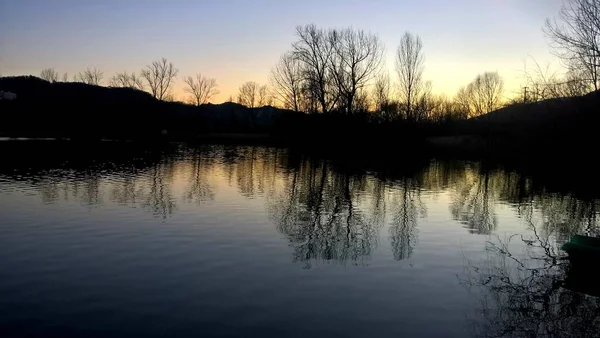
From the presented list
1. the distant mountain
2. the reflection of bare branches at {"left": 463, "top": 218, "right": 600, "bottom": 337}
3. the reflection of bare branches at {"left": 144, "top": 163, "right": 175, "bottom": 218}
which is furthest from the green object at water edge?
the distant mountain

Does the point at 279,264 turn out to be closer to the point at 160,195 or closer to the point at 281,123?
the point at 160,195

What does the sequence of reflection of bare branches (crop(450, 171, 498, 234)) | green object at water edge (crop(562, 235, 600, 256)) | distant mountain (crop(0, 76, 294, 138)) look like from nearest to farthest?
1. green object at water edge (crop(562, 235, 600, 256))
2. reflection of bare branches (crop(450, 171, 498, 234))
3. distant mountain (crop(0, 76, 294, 138))

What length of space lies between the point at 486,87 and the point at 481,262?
9114 centimetres

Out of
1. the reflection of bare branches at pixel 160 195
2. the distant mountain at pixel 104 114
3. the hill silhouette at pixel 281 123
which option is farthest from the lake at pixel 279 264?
the distant mountain at pixel 104 114

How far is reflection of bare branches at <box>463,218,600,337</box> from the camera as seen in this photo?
791 cm

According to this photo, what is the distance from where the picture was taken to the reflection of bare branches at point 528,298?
791 centimetres

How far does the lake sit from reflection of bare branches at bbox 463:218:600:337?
0.04 meters

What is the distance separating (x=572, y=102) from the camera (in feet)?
86.0

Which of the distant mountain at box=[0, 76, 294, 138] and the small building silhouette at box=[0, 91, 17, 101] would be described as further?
the small building silhouette at box=[0, 91, 17, 101]

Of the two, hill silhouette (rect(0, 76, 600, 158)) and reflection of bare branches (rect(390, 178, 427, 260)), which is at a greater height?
hill silhouette (rect(0, 76, 600, 158))

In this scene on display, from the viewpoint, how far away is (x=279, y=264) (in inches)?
421

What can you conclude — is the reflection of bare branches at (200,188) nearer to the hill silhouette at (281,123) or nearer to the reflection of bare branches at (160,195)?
the reflection of bare branches at (160,195)

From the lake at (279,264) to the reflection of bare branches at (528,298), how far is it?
39mm

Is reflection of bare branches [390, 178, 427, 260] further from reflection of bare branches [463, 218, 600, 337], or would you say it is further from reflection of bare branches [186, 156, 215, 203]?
reflection of bare branches [186, 156, 215, 203]
